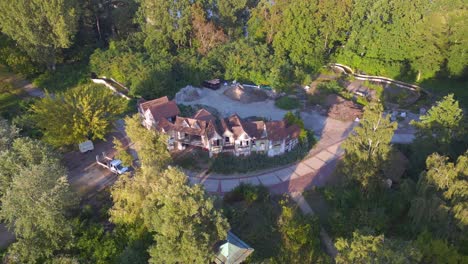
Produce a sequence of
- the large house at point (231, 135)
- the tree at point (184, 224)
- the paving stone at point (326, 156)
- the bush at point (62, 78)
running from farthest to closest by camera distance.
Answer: the bush at point (62, 78) < the paving stone at point (326, 156) < the large house at point (231, 135) < the tree at point (184, 224)

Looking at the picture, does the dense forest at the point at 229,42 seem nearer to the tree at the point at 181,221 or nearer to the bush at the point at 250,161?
the bush at the point at 250,161

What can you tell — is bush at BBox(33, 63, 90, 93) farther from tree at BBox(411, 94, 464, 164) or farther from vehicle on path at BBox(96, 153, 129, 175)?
tree at BBox(411, 94, 464, 164)

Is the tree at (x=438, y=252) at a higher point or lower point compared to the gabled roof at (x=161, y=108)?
lower

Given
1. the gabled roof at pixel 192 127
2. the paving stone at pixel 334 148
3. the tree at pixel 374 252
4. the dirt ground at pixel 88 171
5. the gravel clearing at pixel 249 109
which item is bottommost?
the dirt ground at pixel 88 171

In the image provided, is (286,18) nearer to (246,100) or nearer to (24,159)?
(246,100)

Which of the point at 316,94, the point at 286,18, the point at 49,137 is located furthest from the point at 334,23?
the point at 49,137

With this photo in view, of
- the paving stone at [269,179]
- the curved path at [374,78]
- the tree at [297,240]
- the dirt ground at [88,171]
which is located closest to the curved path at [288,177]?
the paving stone at [269,179]

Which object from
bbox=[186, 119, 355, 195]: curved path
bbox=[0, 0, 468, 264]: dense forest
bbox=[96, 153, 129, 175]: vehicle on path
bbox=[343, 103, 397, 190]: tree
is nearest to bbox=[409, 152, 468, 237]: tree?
bbox=[0, 0, 468, 264]: dense forest
